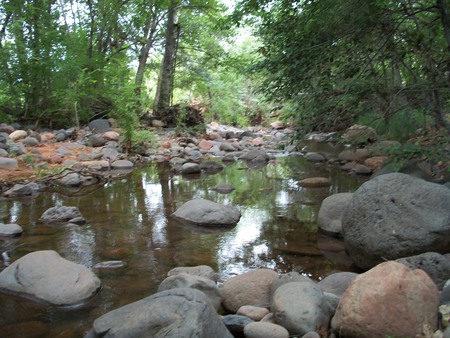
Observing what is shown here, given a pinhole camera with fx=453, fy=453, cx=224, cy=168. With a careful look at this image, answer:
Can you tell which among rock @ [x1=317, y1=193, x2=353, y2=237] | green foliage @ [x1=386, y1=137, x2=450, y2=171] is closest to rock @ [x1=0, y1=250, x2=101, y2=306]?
rock @ [x1=317, y1=193, x2=353, y2=237]

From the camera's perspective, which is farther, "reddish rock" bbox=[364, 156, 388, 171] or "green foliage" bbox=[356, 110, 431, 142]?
"reddish rock" bbox=[364, 156, 388, 171]

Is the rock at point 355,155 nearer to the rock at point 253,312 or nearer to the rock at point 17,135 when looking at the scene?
the rock at point 253,312

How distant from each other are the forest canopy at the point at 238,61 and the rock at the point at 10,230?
351 centimetres

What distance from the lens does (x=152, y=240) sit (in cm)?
488

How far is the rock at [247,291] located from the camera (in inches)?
130

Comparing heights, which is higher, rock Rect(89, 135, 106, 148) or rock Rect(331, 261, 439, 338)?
rock Rect(89, 135, 106, 148)

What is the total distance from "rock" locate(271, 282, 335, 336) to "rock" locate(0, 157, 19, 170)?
671 centimetres

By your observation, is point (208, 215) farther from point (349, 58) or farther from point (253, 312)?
point (349, 58)

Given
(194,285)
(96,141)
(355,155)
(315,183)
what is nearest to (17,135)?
(96,141)

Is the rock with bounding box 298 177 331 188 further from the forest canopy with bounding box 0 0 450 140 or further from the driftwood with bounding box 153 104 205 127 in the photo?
the driftwood with bounding box 153 104 205 127

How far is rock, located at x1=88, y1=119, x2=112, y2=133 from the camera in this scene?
13.2m

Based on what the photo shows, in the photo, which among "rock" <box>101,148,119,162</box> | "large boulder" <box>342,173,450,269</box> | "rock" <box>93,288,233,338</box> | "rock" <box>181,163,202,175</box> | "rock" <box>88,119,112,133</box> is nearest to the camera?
"rock" <box>93,288,233,338</box>

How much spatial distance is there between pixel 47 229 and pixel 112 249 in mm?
1128

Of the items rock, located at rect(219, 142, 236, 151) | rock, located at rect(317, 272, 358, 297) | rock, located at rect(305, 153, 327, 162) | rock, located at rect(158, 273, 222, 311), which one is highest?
rock, located at rect(219, 142, 236, 151)
